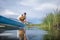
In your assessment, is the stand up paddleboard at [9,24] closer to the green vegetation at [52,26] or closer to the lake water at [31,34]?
the lake water at [31,34]

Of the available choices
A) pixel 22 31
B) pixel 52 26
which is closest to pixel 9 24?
pixel 22 31

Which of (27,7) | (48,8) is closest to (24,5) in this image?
(27,7)

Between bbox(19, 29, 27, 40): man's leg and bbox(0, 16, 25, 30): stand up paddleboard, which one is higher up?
bbox(0, 16, 25, 30): stand up paddleboard

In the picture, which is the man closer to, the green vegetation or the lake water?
the lake water

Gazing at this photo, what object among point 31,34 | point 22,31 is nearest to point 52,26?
point 31,34

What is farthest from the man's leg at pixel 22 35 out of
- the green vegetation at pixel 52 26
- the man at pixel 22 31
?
the green vegetation at pixel 52 26

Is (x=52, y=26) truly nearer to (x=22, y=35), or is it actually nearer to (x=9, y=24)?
(x=22, y=35)

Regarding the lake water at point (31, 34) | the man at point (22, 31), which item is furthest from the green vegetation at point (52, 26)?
the man at point (22, 31)

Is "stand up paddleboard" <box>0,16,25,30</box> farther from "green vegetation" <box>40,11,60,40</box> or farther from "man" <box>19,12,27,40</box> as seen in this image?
"green vegetation" <box>40,11,60,40</box>

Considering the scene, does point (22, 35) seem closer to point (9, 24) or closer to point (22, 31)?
point (22, 31)

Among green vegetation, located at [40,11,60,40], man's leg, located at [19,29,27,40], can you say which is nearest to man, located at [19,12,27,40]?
man's leg, located at [19,29,27,40]

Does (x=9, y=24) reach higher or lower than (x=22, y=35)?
higher

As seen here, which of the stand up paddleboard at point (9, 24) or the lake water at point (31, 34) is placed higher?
the stand up paddleboard at point (9, 24)

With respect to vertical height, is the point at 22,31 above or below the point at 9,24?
below
